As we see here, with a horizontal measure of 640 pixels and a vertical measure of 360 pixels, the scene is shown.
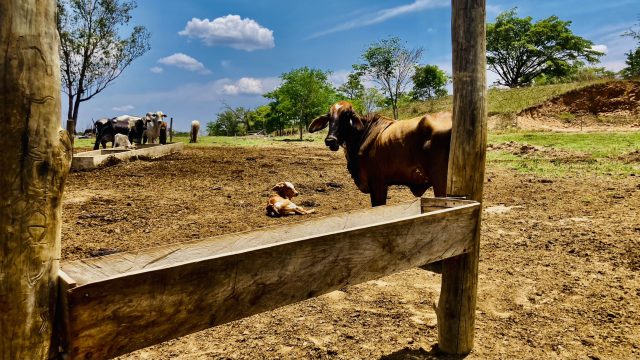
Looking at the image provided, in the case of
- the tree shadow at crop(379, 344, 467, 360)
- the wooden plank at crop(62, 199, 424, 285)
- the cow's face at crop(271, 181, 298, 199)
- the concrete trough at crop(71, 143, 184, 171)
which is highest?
the concrete trough at crop(71, 143, 184, 171)

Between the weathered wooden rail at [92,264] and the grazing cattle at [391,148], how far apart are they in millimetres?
2127

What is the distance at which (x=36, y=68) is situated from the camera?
1380 mm

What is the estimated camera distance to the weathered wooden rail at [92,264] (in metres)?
1.36

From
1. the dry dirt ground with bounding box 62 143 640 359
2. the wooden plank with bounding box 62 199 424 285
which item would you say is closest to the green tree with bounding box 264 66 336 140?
the dry dirt ground with bounding box 62 143 640 359

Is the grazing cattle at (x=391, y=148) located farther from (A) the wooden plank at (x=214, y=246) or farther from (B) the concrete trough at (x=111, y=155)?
(B) the concrete trough at (x=111, y=155)

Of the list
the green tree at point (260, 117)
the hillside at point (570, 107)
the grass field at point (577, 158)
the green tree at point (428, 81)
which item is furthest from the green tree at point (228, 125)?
the grass field at point (577, 158)

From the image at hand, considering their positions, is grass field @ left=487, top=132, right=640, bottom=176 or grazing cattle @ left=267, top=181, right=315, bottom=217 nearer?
grazing cattle @ left=267, top=181, right=315, bottom=217

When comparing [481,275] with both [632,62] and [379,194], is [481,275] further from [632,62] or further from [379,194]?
[632,62]

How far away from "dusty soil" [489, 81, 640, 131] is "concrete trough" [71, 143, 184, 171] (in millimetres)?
22945

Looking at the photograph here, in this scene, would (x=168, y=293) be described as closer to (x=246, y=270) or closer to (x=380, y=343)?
(x=246, y=270)

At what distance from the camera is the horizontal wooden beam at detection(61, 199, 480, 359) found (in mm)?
1489

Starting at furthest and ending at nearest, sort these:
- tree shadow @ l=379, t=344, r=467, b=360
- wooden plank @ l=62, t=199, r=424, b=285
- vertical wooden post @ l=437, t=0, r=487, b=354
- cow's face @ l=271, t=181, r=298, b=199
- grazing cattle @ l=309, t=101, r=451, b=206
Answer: cow's face @ l=271, t=181, r=298, b=199
grazing cattle @ l=309, t=101, r=451, b=206
tree shadow @ l=379, t=344, r=467, b=360
vertical wooden post @ l=437, t=0, r=487, b=354
wooden plank @ l=62, t=199, r=424, b=285

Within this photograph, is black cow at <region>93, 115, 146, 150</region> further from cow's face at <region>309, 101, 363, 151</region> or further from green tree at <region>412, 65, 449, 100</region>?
green tree at <region>412, 65, 449, 100</region>

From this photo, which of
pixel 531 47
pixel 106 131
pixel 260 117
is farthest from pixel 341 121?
pixel 260 117
